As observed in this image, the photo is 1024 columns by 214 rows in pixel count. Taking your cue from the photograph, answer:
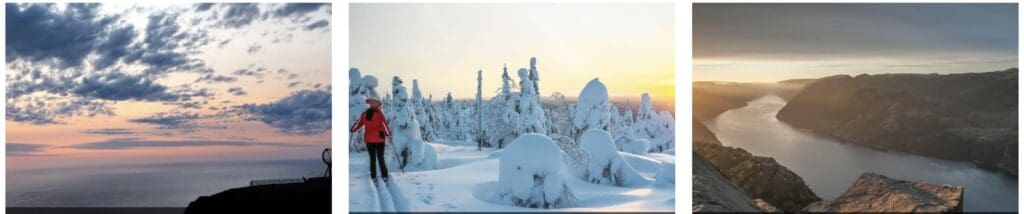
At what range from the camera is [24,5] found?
8492mm

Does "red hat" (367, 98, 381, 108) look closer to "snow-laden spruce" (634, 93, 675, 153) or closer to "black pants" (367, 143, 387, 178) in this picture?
"black pants" (367, 143, 387, 178)

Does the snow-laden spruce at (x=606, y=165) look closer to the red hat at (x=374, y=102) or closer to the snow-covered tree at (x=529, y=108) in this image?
the snow-covered tree at (x=529, y=108)

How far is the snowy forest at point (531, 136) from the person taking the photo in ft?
25.6

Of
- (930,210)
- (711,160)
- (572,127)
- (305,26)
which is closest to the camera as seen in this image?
(930,210)

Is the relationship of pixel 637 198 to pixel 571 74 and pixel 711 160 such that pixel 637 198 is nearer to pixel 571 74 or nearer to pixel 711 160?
pixel 711 160

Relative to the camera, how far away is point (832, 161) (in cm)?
809

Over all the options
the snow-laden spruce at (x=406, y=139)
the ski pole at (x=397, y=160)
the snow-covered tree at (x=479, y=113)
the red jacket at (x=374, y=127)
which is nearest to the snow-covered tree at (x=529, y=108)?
the snow-covered tree at (x=479, y=113)

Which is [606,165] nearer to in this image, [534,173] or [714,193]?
[534,173]

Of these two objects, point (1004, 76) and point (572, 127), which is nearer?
point (1004, 76)

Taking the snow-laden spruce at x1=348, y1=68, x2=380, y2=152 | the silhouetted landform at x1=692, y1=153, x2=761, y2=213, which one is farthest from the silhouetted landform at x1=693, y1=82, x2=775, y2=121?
the snow-laden spruce at x1=348, y1=68, x2=380, y2=152

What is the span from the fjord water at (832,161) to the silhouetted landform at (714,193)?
1.62ft

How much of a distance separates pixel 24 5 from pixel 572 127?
18.4 feet

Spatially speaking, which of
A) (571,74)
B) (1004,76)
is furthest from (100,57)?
(1004,76)

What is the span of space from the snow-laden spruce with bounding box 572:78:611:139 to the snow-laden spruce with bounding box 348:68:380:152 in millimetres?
2130
